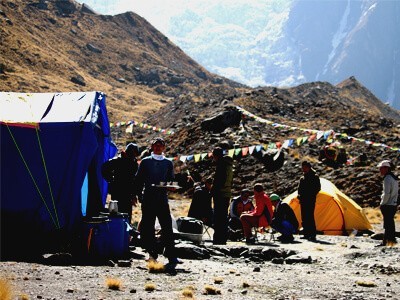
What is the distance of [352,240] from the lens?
15086mm

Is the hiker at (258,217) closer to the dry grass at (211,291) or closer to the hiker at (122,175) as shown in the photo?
the hiker at (122,175)

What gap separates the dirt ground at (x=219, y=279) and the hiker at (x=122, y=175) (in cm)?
108

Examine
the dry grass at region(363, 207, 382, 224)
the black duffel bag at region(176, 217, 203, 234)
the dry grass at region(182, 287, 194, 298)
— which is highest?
the dry grass at region(363, 207, 382, 224)

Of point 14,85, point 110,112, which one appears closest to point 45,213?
point 14,85

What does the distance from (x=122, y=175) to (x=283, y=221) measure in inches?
192

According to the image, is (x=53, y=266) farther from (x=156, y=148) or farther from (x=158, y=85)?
(x=158, y=85)

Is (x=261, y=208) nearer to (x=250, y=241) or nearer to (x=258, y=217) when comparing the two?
(x=258, y=217)

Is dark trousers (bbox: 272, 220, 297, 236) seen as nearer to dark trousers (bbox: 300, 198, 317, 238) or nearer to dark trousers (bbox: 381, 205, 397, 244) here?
dark trousers (bbox: 300, 198, 317, 238)

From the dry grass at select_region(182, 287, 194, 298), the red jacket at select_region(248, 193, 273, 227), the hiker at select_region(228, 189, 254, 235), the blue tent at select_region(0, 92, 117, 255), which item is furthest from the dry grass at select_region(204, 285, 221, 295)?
the hiker at select_region(228, 189, 254, 235)

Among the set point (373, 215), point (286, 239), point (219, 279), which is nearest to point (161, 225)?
point (219, 279)

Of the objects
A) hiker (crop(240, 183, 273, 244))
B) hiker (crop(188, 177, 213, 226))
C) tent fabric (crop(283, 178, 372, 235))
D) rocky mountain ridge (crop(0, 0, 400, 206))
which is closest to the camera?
hiker (crop(240, 183, 273, 244))

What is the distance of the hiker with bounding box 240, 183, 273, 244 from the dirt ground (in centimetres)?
251

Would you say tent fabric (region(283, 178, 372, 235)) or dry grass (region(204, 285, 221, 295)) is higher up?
tent fabric (region(283, 178, 372, 235))

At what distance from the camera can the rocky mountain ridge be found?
29.5m
